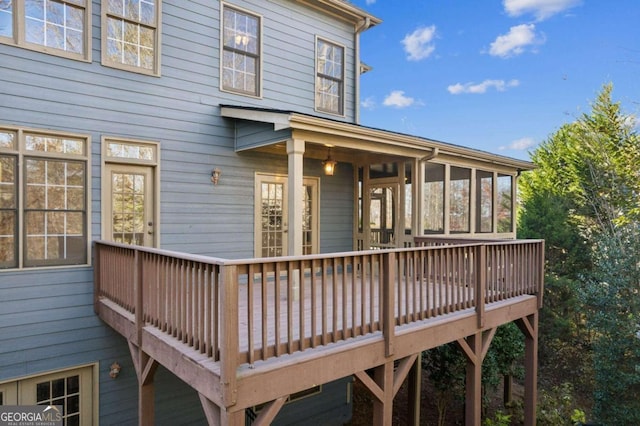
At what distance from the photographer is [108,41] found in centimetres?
511

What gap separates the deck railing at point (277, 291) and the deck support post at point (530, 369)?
519 millimetres

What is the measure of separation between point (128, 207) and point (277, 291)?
3.41 metres

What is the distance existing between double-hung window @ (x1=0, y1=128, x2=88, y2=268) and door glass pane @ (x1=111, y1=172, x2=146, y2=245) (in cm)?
36

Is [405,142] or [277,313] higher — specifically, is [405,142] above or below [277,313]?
above

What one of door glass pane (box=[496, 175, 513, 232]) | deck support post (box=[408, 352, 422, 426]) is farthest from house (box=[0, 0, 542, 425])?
door glass pane (box=[496, 175, 513, 232])

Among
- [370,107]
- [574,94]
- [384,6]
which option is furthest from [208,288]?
[370,107]

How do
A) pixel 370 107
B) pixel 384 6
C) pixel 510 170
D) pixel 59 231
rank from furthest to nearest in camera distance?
pixel 370 107, pixel 384 6, pixel 510 170, pixel 59 231

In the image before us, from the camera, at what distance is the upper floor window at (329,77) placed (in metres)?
7.36

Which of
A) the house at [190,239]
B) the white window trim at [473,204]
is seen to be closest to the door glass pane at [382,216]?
the house at [190,239]

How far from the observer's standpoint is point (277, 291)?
2891mm

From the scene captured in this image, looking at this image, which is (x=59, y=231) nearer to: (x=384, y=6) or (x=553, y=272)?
(x=553, y=272)

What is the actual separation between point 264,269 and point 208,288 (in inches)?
17.3

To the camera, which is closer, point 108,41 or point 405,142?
point 108,41

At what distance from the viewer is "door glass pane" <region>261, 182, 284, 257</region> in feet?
21.6
